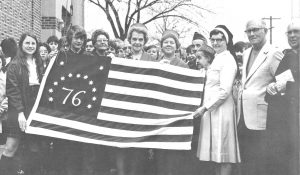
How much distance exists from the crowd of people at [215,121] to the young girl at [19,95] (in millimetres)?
11

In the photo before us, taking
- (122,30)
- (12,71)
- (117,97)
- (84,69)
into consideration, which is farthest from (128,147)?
(122,30)

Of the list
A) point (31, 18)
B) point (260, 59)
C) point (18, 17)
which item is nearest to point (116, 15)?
point (31, 18)

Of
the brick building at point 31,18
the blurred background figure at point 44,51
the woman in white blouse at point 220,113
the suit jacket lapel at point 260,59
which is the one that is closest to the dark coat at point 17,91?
the blurred background figure at point 44,51

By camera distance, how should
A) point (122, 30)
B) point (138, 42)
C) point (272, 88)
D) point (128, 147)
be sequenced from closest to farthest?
point (272, 88), point (128, 147), point (138, 42), point (122, 30)

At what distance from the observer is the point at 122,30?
19.1 metres

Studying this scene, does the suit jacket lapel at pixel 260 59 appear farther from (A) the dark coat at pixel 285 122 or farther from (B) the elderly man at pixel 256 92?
(A) the dark coat at pixel 285 122

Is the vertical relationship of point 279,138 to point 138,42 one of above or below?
below

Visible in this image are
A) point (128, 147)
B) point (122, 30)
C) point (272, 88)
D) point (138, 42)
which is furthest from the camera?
point (122, 30)

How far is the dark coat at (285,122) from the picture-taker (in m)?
4.99

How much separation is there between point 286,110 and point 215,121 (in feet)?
2.53

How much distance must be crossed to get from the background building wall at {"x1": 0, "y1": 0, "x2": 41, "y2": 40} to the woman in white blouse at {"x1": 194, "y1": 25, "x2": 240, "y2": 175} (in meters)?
6.44

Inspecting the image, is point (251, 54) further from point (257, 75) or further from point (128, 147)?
point (128, 147)

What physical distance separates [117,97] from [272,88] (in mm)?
1755

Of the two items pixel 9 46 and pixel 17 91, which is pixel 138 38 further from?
pixel 9 46
